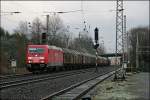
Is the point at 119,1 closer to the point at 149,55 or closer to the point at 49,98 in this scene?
the point at 49,98

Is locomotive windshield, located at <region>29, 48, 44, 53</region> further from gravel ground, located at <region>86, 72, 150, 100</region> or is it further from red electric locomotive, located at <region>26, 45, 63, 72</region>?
gravel ground, located at <region>86, 72, 150, 100</region>

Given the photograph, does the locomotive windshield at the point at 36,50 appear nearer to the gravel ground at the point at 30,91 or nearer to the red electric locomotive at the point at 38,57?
the red electric locomotive at the point at 38,57

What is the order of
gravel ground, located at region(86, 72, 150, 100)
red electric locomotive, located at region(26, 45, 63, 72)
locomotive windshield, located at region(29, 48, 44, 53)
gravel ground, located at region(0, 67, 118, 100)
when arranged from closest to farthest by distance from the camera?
gravel ground, located at region(0, 67, 118, 100), gravel ground, located at region(86, 72, 150, 100), red electric locomotive, located at region(26, 45, 63, 72), locomotive windshield, located at region(29, 48, 44, 53)

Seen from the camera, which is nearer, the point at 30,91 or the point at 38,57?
the point at 30,91

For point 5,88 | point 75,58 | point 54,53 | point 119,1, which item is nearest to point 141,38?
point 75,58

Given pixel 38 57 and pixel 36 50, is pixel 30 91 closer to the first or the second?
pixel 38 57

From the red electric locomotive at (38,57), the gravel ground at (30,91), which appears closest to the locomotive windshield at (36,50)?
the red electric locomotive at (38,57)

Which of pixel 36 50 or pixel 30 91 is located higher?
pixel 36 50

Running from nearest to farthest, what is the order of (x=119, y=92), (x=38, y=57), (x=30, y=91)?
(x=30, y=91)
(x=119, y=92)
(x=38, y=57)

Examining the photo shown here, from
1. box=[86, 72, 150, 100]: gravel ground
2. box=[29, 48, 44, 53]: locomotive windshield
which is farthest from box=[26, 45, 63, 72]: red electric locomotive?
box=[86, 72, 150, 100]: gravel ground

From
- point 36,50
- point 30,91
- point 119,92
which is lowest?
point 119,92

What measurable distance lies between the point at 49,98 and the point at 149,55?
105160mm

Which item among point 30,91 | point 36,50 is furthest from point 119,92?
point 36,50

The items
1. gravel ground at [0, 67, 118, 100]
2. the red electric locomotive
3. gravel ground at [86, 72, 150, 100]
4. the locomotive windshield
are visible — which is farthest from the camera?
the locomotive windshield
